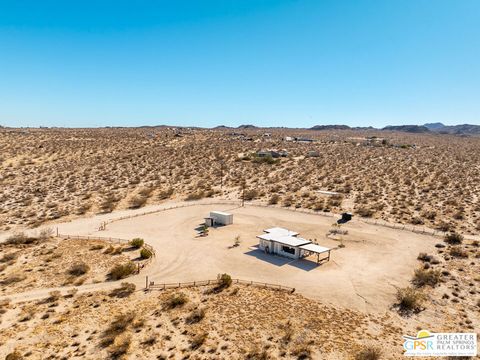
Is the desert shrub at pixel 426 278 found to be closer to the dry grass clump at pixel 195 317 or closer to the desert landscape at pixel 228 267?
the desert landscape at pixel 228 267

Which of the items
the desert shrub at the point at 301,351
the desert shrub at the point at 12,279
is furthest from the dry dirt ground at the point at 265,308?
the desert shrub at the point at 12,279

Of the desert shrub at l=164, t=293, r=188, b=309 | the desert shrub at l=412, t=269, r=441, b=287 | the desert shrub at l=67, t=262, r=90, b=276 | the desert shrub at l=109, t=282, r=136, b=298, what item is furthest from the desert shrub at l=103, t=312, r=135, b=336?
the desert shrub at l=412, t=269, r=441, b=287

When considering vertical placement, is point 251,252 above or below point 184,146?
below

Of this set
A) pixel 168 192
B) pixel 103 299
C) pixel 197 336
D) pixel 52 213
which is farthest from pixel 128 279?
pixel 168 192

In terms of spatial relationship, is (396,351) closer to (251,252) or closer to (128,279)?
(251,252)

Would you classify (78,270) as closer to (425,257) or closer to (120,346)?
(120,346)

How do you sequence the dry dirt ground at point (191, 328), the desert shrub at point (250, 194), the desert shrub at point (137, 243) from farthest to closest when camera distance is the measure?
1. the desert shrub at point (250, 194)
2. the desert shrub at point (137, 243)
3. the dry dirt ground at point (191, 328)
